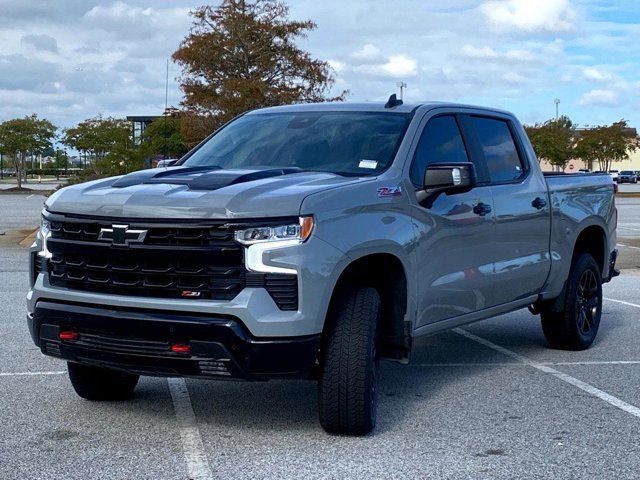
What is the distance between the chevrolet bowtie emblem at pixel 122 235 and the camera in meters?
5.30

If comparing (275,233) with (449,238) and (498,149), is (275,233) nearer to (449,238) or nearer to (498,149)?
(449,238)

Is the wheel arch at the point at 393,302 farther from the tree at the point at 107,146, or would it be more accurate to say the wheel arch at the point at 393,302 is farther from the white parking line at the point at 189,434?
the tree at the point at 107,146

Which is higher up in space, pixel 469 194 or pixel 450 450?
pixel 469 194

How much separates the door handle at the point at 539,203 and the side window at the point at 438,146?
2.76 ft

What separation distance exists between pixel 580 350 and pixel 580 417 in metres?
2.52

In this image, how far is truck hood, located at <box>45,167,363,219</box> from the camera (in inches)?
206

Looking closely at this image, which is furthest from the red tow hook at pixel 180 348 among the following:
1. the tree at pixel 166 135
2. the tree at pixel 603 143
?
the tree at pixel 603 143

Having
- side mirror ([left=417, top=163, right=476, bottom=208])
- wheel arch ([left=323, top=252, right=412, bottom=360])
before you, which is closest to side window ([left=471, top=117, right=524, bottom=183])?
side mirror ([left=417, top=163, right=476, bottom=208])

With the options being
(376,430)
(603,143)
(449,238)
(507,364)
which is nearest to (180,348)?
(376,430)

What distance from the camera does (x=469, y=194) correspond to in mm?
6840

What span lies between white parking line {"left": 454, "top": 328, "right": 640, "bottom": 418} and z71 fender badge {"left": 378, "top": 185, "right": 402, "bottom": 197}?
6.57 ft

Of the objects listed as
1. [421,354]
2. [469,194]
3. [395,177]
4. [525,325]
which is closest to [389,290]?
[395,177]

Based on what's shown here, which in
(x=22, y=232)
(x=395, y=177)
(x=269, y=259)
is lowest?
(x=22, y=232)

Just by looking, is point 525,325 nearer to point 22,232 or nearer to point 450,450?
point 450,450
